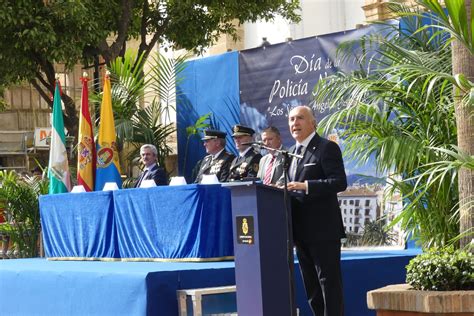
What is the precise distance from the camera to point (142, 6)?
17.4 m

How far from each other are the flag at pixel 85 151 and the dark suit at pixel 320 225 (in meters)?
5.45

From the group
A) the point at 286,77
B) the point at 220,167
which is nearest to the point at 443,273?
the point at 220,167

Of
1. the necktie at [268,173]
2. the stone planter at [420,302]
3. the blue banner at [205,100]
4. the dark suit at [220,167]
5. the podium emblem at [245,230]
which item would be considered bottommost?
the stone planter at [420,302]

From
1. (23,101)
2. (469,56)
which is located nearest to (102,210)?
(469,56)

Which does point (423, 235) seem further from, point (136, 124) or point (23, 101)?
point (23, 101)

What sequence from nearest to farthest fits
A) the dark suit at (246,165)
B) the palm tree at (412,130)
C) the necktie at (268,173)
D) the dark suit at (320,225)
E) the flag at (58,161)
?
1. the dark suit at (320,225)
2. the necktie at (268,173)
3. the palm tree at (412,130)
4. the dark suit at (246,165)
5. the flag at (58,161)

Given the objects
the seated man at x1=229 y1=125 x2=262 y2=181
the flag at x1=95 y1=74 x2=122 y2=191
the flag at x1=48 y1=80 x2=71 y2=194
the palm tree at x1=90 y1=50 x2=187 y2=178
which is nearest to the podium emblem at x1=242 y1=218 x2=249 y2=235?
the seated man at x1=229 y1=125 x2=262 y2=181

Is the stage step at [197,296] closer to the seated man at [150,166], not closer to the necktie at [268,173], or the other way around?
the necktie at [268,173]

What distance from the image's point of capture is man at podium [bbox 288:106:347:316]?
7.27m

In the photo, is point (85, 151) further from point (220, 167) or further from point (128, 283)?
point (128, 283)

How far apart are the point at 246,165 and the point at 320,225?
338 cm

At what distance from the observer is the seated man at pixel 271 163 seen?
313 inches

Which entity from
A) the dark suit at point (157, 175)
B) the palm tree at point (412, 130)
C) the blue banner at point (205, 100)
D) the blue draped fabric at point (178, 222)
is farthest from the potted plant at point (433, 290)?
the blue banner at point (205, 100)

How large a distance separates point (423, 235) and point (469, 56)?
1.97 metres
